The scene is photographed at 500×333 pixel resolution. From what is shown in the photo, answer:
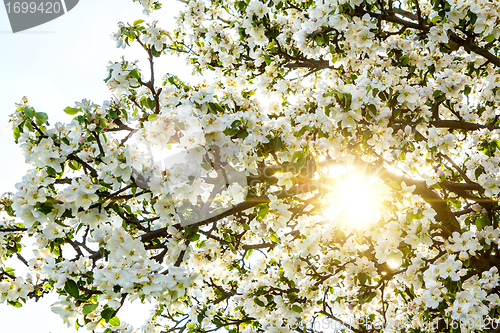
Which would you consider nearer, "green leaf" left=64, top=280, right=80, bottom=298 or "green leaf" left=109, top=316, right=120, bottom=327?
"green leaf" left=64, top=280, right=80, bottom=298

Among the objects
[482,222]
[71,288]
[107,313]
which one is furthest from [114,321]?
[482,222]

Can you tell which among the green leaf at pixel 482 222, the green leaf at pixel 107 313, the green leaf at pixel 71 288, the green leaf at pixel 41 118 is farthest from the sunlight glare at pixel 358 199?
the green leaf at pixel 41 118

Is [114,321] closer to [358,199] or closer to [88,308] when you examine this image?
[88,308]

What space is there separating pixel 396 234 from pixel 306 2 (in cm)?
379

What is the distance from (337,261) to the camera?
408 cm

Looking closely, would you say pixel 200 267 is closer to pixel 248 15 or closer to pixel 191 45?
pixel 248 15

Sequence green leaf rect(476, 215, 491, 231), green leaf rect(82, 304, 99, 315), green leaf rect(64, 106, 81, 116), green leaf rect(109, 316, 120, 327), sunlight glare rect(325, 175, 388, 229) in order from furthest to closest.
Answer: green leaf rect(476, 215, 491, 231) < sunlight glare rect(325, 175, 388, 229) < green leaf rect(64, 106, 81, 116) < green leaf rect(109, 316, 120, 327) < green leaf rect(82, 304, 99, 315)

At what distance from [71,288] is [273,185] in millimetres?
1873

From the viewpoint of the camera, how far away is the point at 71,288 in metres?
2.40

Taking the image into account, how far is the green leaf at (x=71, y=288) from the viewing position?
7.81 ft

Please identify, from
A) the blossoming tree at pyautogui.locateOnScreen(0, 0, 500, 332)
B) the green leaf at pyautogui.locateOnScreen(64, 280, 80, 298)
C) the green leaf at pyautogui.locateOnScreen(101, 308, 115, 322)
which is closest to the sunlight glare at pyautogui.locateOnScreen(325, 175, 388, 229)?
the blossoming tree at pyautogui.locateOnScreen(0, 0, 500, 332)

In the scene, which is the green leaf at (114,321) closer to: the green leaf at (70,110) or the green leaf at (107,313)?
the green leaf at (107,313)

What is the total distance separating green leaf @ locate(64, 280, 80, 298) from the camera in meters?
2.38

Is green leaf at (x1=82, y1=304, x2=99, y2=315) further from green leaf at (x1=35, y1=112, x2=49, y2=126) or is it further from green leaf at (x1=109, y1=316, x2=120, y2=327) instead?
green leaf at (x1=35, y1=112, x2=49, y2=126)
